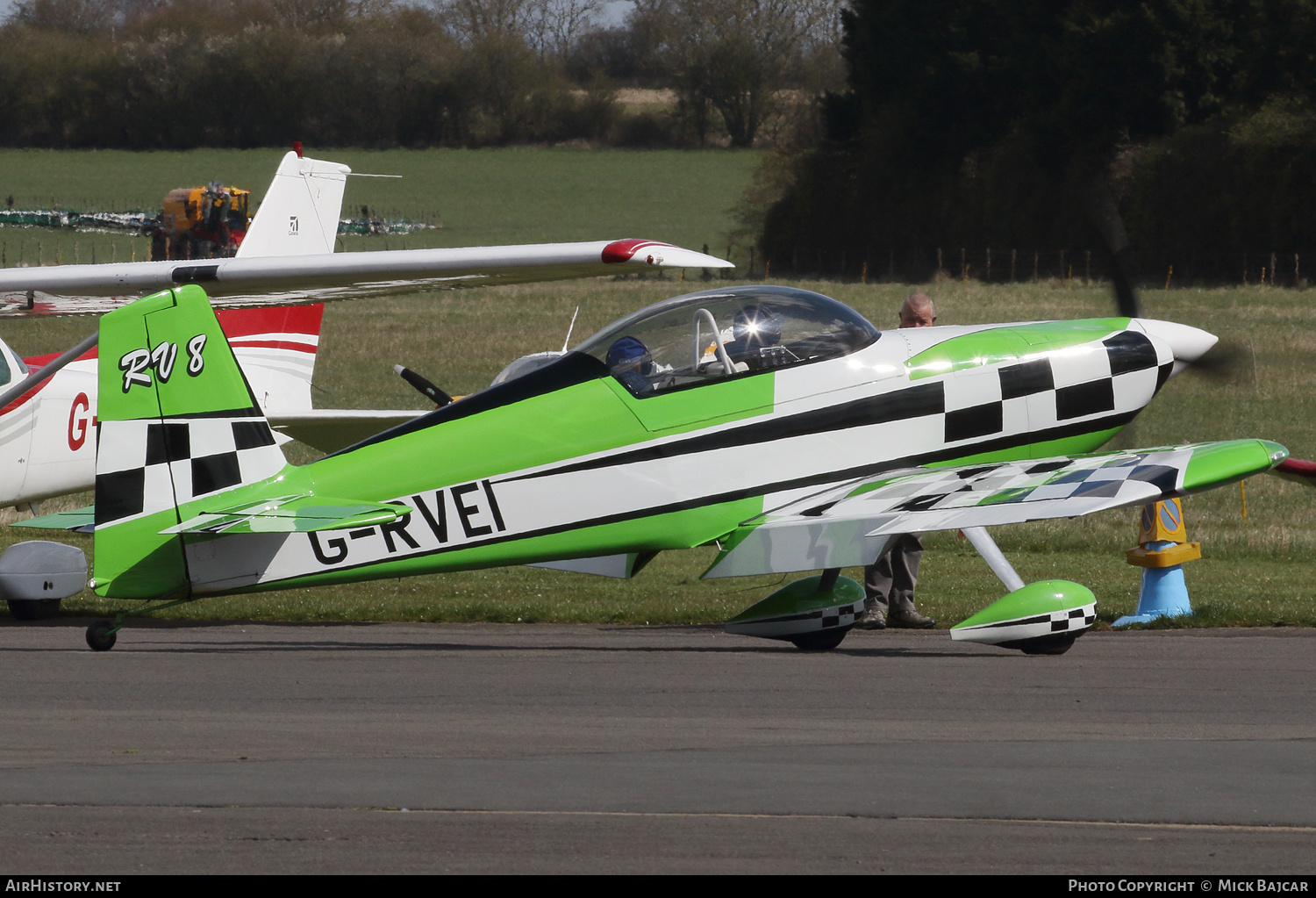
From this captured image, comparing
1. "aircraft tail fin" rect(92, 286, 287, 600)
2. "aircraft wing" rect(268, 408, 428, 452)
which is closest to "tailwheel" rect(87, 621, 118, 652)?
"aircraft tail fin" rect(92, 286, 287, 600)

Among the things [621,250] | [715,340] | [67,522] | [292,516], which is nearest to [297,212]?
[67,522]

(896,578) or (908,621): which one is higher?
(896,578)

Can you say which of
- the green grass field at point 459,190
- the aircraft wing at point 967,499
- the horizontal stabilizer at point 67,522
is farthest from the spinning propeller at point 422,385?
the green grass field at point 459,190

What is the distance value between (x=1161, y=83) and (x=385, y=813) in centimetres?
5811

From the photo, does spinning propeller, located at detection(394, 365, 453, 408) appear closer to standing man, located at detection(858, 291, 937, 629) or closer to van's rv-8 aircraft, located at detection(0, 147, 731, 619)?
van's rv-8 aircraft, located at detection(0, 147, 731, 619)

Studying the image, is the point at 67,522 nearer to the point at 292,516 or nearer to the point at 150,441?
the point at 150,441

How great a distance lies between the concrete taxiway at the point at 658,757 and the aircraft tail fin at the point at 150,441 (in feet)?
2.04

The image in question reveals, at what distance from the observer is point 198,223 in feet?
185

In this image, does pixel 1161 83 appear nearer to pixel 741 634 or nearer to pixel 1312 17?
pixel 1312 17

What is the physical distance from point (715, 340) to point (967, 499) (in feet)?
5.38

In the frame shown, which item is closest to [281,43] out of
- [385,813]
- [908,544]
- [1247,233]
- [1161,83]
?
[1161,83]

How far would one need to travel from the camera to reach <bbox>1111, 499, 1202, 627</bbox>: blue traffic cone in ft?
32.0

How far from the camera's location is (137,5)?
77.1m

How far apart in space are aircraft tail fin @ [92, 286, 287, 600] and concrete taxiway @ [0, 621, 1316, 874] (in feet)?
2.04
